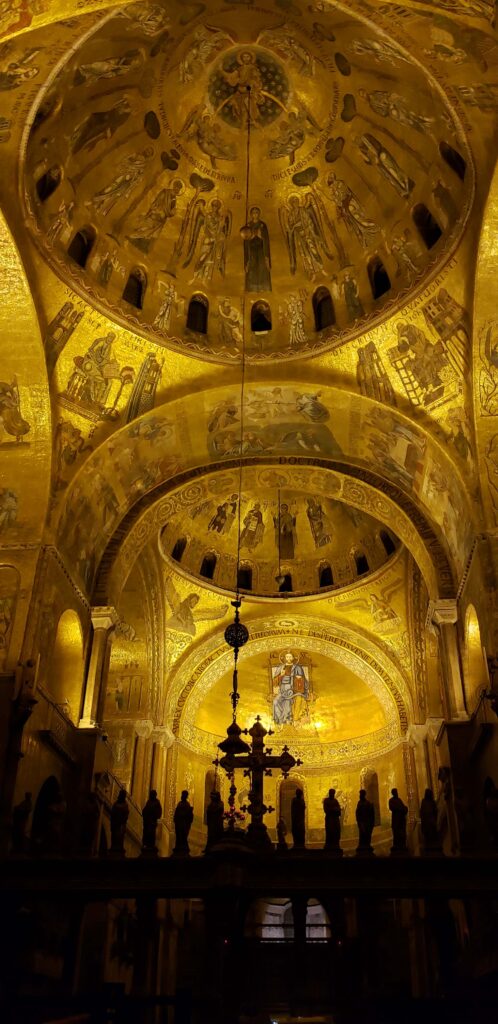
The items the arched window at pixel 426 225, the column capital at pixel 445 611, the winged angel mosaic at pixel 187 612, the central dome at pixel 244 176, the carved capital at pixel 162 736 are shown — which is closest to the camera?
the central dome at pixel 244 176

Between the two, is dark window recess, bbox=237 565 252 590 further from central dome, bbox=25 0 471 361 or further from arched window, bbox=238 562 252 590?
central dome, bbox=25 0 471 361

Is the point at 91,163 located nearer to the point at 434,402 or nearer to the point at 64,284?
the point at 64,284

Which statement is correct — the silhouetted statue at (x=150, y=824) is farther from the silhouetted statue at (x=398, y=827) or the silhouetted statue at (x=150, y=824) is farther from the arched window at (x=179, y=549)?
the arched window at (x=179, y=549)

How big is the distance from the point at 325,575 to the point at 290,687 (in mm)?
3711

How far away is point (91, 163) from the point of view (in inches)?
589

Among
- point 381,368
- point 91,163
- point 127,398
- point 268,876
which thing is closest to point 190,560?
point 127,398

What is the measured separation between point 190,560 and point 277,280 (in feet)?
26.9

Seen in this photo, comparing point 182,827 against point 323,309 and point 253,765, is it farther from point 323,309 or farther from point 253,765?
point 323,309

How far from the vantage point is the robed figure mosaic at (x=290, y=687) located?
78.7ft

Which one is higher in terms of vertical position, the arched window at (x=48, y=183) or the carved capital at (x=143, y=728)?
the arched window at (x=48, y=183)

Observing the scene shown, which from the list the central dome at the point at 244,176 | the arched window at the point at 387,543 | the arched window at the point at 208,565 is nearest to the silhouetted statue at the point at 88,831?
the central dome at the point at 244,176

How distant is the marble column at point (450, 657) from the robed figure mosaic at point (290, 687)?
29.4 ft

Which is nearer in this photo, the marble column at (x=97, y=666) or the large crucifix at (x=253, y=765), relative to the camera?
the large crucifix at (x=253, y=765)

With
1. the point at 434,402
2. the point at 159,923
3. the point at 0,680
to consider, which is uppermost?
the point at 434,402
